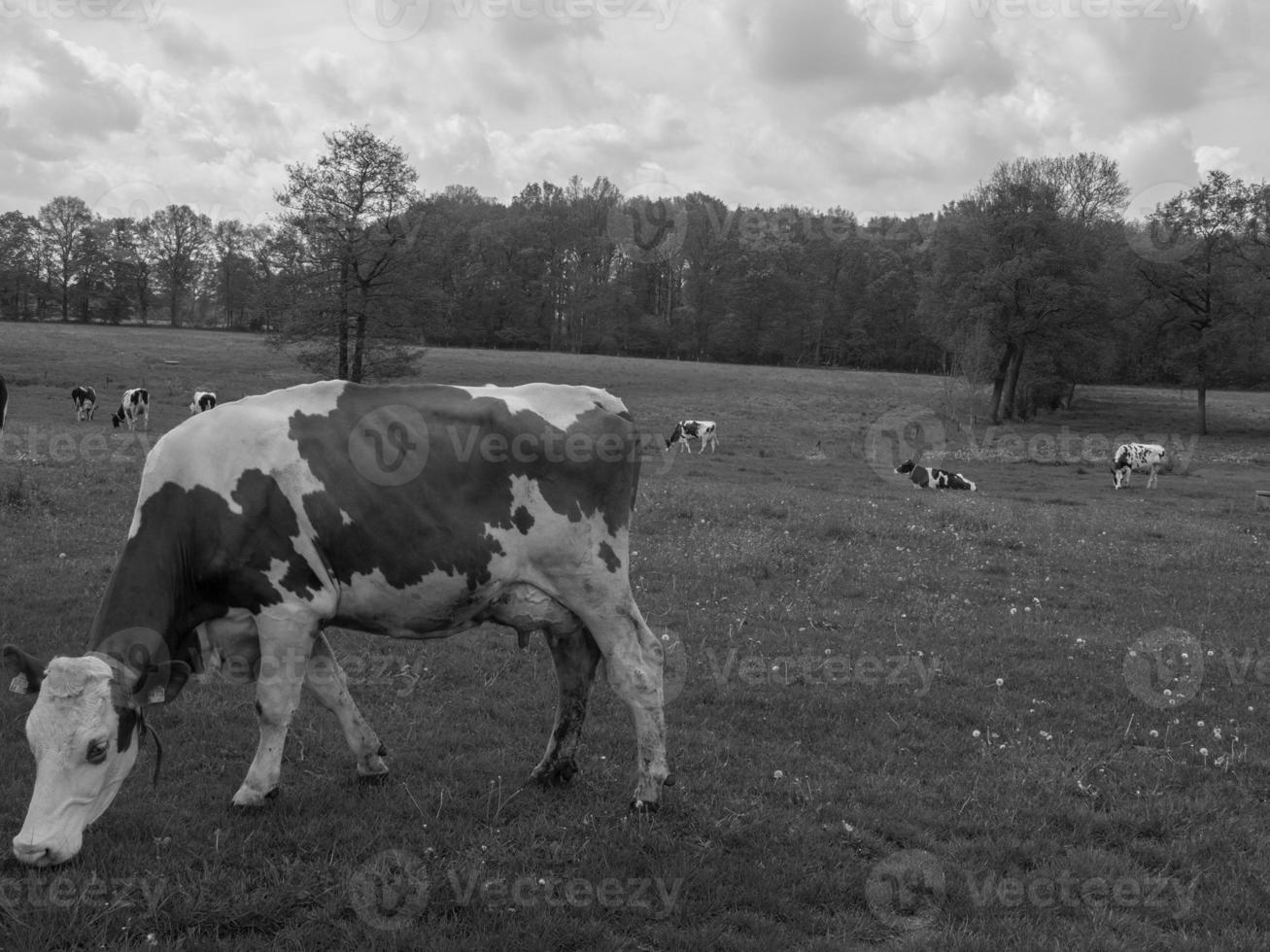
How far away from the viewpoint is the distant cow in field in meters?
38.9

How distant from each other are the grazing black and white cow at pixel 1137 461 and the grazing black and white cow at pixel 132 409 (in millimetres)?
40486

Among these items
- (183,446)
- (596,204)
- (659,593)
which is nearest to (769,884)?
(183,446)

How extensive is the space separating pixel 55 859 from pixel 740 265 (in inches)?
4253

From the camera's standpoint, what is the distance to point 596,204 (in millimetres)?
119688

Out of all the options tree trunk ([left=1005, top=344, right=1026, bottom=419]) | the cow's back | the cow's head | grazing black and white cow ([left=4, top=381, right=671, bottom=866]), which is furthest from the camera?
tree trunk ([left=1005, top=344, right=1026, bottom=419])

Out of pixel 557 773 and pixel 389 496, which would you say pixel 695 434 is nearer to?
pixel 557 773

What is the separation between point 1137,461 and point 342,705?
40675 millimetres

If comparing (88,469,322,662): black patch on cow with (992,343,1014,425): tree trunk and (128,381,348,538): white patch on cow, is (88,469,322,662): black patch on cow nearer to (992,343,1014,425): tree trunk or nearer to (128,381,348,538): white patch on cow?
(128,381,348,538): white patch on cow

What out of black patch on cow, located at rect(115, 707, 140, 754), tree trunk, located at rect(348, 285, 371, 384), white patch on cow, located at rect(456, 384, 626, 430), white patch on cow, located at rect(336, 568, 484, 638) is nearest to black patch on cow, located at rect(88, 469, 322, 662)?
white patch on cow, located at rect(336, 568, 484, 638)

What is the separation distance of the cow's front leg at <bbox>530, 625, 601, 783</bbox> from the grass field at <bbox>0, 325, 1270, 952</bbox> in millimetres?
166

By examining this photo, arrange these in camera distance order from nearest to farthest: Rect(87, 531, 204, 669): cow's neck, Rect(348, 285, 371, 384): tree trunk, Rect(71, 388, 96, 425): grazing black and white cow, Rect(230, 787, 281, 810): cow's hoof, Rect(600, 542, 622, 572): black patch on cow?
Rect(87, 531, 204, 669): cow's neck → Rect(230, 787, 281, 810): cow's hoof → Rect(600, 542, 622, 572): black patch on cow → Rect(71, 388, 96, 425): grazing black and white cow → Rect(348, 285, 371, 384): tree trunk

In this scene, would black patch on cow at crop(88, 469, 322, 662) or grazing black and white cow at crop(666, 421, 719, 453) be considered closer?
black patch on cow at crop(88, 469, 322, 662)

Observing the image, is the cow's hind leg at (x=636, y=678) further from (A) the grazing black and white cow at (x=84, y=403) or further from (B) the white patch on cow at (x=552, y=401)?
(A) the grazing black and white cow at (x=84, y=403)

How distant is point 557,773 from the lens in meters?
7.09
